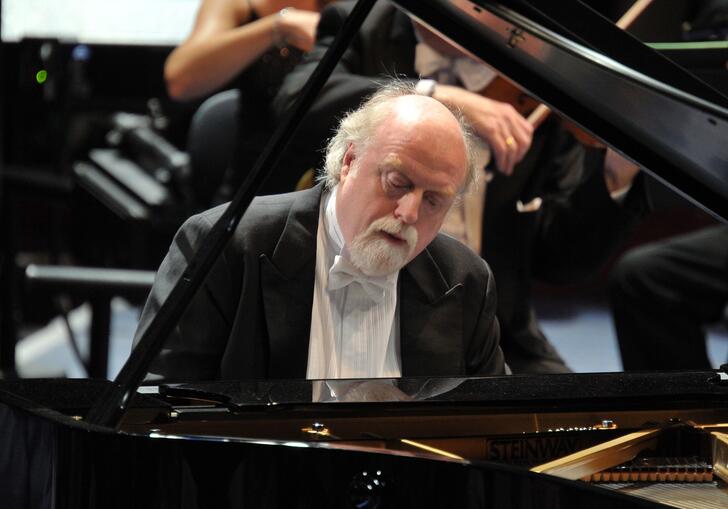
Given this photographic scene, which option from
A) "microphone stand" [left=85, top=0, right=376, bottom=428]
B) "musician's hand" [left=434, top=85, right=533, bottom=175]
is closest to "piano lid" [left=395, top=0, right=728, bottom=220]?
"microphone stand" [left=85, top=0, right=376, bottom=428]

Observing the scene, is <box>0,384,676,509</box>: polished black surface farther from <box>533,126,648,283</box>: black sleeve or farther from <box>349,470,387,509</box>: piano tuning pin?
<box>533,126,648,283</box>: black sleeve

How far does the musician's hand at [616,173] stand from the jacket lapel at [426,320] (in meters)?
1.01

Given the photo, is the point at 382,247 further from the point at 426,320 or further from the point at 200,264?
the point at 200,264

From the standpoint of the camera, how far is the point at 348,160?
250cm

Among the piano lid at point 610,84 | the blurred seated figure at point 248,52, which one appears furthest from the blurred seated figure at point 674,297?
the piano lid at point 610,84

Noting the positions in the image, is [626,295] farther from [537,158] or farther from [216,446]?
[216,446]

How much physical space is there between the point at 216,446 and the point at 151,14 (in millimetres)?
3151

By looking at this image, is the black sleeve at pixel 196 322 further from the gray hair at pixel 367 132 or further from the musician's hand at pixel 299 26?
the musician's hand at pixel 299 26

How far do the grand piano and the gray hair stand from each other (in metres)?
0.47

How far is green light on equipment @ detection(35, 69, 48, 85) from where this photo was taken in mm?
4756

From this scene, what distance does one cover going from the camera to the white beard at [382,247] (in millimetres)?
2365

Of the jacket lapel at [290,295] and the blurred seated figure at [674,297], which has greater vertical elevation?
the blurred seated figure at [674,297]

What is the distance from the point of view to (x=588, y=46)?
74.7 inches

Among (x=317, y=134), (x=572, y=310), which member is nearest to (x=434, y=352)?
(x=317, y=134)
